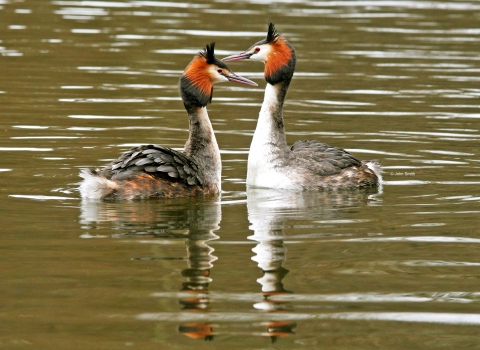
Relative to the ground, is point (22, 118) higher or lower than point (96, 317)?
higher

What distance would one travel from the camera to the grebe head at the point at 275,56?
1065 cm

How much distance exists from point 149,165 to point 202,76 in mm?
1204

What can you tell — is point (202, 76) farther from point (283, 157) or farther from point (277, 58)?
point (283, 157)

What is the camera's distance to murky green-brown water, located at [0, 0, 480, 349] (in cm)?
592

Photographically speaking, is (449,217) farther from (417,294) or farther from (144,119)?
(144,119)

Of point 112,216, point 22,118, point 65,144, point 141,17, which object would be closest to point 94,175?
point 112,216

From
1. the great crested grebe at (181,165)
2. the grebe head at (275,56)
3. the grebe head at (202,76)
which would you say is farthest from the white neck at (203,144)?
the grebe head at (275,56)

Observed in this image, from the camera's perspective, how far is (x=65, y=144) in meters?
11.8

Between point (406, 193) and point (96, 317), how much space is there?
4654 millimetres

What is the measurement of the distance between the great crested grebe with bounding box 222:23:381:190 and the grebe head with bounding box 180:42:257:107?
49 cm

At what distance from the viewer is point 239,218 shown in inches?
347

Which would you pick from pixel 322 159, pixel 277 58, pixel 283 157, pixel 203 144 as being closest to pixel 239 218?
pixel 203 144

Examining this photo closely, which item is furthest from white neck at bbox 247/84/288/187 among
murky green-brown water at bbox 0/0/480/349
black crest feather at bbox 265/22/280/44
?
black crest feather at bbox 265/22/280/44

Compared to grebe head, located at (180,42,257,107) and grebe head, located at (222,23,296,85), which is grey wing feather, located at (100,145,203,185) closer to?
grebe head, located at (180,42,257,107)
